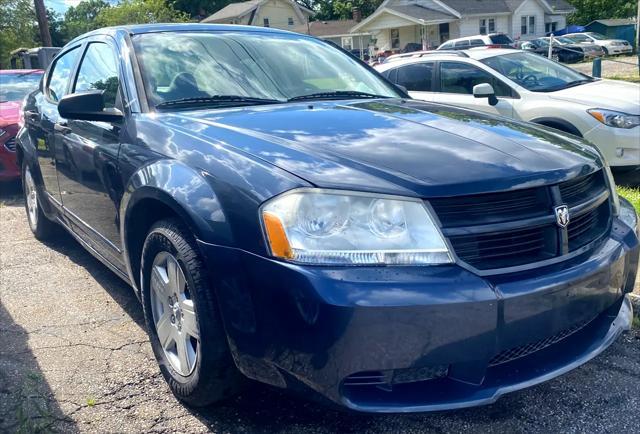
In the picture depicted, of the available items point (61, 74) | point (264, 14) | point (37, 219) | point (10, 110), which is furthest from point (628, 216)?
point (264, 14)

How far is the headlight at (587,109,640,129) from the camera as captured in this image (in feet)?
22.0

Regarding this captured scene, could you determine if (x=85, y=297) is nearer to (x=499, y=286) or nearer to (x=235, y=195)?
(x=235, y=195)

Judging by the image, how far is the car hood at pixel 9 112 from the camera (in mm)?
7836

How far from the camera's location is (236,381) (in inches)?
104

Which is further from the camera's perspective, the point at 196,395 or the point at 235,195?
the point at 196,395

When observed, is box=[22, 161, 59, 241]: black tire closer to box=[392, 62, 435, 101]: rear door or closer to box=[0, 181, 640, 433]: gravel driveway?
box=[0, 181, 640, 433]: gravel driveway

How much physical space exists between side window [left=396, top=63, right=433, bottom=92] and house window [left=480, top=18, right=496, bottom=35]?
41.6 meters

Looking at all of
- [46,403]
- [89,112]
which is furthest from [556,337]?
[89,112]

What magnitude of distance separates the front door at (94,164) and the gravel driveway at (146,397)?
49 cm

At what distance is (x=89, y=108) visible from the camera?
3.40 m

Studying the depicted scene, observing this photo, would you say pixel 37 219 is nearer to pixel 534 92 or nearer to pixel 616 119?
pixel 534 92

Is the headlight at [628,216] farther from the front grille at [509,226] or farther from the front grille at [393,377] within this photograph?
the front grille at [393,377]

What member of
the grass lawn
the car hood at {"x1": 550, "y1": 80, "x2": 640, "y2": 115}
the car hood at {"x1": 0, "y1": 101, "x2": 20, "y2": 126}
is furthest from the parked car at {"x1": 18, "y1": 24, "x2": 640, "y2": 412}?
the car hood at {"x1": 0, "y1": 101, "x2": 20, "y2": 126}

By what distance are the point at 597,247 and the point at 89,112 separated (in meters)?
2.54
